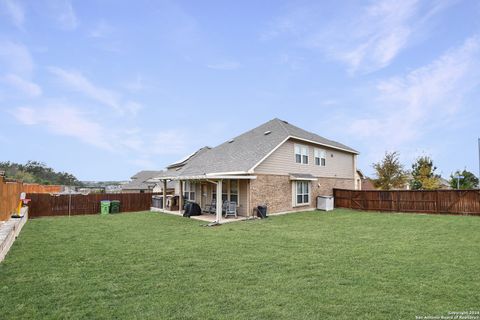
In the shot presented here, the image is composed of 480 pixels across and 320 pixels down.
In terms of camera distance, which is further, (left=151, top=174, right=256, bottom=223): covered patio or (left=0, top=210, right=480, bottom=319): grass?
(left=151, top=174, right=256, bottom=223): covered patio

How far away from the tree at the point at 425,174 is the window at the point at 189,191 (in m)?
26.7

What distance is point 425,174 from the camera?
109 feet

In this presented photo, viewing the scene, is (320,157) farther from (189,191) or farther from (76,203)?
(76,203)

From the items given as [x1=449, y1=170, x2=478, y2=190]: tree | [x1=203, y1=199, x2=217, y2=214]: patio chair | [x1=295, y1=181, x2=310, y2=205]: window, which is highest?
[x1=449, y1=170, x2=478, y2=190]: tree

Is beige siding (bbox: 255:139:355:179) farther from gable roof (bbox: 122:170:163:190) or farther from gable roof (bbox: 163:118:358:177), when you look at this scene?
gable roof (bbox: 122:170:163:190)

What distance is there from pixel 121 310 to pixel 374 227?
10.5m

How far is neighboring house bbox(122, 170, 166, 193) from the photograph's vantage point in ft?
167

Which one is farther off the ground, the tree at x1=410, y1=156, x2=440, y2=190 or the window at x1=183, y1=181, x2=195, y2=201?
the tree at x1=410, y1=156, x2=440, y2=190

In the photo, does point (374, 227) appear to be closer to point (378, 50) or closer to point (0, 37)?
point (378, 50)

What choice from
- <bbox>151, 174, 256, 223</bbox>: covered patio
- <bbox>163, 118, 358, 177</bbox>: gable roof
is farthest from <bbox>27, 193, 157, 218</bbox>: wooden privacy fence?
<bbox>163, 118, 358, 177</bbox>: gable roof

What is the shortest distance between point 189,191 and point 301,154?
867 cm

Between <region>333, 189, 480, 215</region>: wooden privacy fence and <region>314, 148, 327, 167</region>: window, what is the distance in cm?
248

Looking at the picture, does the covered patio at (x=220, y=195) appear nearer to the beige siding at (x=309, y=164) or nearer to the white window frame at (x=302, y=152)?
the beige siding at (x=309, y=164)

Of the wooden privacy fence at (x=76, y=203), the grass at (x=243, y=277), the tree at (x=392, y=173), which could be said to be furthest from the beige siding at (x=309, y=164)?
the wooden privacy fence at (x=76, y=203)
